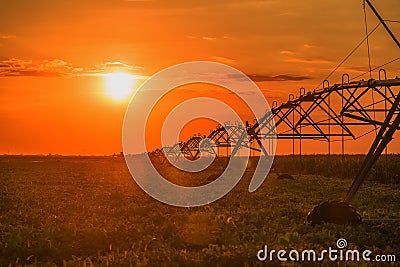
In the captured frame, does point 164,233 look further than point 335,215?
No

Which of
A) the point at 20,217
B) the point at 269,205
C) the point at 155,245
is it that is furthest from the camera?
the point at 269,205

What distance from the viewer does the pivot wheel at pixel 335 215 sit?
535 inches

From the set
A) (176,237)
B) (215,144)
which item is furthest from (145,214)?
(215,144)

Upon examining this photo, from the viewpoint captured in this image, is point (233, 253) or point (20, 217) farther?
point (20, 217)

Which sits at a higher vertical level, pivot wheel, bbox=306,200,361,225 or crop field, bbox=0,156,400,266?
pivot wheel, bbox=306,200,361,225

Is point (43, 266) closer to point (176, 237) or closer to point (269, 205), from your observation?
point (176, 237)

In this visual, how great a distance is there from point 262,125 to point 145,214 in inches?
791

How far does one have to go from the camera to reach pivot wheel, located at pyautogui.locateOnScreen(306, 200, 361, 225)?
535 inches

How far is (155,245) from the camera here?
1132 centimetres

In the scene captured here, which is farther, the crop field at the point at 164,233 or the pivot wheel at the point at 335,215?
the pivot wheel at the point at 335,215

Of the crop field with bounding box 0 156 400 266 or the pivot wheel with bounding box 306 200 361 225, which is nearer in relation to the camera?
the crop field with bounding box 0 156 400 266

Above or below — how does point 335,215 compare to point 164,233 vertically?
above

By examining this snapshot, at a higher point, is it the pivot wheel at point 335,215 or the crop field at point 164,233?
the pivot wheel at point 335,215

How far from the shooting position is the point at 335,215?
13.6m
